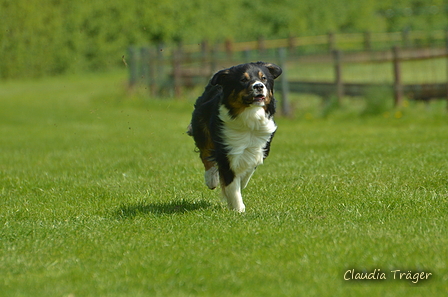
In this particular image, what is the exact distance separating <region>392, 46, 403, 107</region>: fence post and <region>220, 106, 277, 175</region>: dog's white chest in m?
9.80

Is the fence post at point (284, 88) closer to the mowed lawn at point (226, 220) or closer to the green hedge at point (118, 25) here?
the mowed lawn at point (226, 220)

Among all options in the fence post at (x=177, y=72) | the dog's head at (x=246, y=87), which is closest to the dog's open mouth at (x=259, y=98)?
the dog's head at (x=246, y=87)

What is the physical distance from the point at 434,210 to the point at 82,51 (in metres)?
28.1

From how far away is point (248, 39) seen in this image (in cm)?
3706

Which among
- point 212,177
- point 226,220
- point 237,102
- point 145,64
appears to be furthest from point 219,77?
point 145,64

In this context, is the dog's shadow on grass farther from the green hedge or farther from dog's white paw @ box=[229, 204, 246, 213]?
the green hedge

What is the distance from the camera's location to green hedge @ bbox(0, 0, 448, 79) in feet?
100

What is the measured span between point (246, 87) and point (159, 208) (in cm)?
157

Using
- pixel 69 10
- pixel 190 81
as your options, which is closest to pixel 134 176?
pixel 190 81

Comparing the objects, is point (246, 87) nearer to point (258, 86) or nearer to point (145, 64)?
point (258, 86)

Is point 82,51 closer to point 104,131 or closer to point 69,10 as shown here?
point 69,10

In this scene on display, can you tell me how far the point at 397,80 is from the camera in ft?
52.9

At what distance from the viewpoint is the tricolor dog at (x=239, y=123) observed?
6.42 m

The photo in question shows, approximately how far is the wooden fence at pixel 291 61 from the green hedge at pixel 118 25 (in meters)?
4.52
